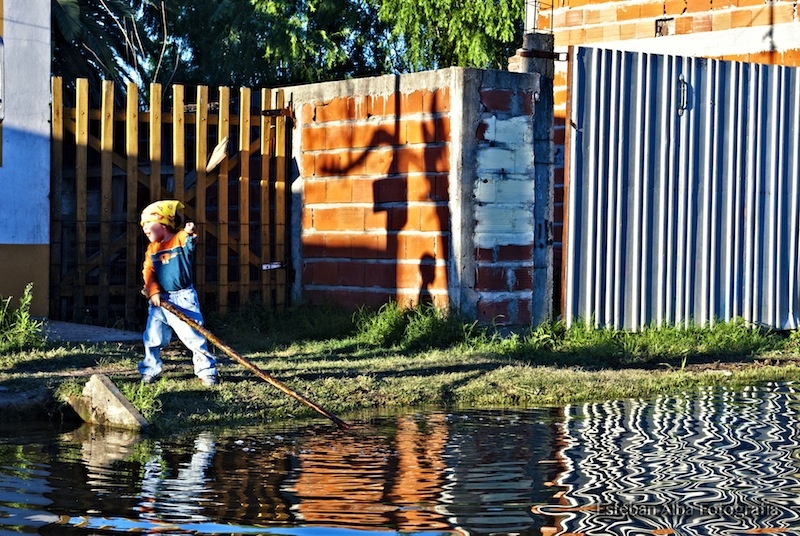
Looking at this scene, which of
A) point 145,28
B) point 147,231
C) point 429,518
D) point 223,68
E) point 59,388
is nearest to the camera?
point 429,518

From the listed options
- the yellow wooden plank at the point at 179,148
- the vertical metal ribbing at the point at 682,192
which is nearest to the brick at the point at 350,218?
the yellow wooden plank at the point at 179,148

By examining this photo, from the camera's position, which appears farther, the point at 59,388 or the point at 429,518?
the point at 59,388

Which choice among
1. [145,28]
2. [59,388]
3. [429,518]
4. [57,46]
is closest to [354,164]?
[59,388]

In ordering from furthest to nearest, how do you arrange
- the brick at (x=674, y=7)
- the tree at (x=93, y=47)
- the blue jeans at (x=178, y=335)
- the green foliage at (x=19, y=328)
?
the tree at (x=93, y=47) → the brick at (x=674, y=7) → the green foliage at (x=19, y=328) → the blue jeans at (x=178, y=335)

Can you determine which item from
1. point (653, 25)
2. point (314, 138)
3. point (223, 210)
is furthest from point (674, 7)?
point (223, 210)

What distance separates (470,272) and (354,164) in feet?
6.14

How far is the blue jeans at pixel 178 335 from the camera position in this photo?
8789 mm

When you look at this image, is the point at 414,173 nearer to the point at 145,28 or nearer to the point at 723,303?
the point at 723,303

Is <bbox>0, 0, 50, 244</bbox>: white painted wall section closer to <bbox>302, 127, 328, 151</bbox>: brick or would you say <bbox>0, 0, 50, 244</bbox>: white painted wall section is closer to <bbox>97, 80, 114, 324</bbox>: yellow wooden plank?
<bbox>97, 80, 114, 324</bbox>: yellow wooden plank

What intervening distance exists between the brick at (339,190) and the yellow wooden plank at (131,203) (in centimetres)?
183

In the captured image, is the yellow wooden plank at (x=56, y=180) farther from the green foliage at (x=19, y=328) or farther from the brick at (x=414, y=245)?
the brick at (x=414, y=245)

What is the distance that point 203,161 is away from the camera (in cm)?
1264

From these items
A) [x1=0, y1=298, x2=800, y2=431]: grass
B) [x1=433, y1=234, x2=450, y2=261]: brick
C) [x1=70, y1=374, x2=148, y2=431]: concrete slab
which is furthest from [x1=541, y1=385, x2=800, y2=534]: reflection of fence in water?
[x1=433, y1=234, x2=450, y2=261]: brick

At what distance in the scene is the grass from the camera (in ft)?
27.7
